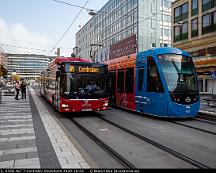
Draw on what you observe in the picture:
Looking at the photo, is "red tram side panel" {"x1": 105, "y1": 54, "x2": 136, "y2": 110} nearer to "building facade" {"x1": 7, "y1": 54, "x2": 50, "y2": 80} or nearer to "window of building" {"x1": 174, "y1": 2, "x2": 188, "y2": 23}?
"window of building" {"x1": 174, "y1": 2, "x2": 188, "y2": 23}

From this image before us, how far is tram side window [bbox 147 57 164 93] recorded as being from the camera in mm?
12539

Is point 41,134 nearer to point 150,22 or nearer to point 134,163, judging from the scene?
point 134,163

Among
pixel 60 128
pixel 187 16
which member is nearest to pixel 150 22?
pixel 187 16

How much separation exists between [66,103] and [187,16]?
115ft

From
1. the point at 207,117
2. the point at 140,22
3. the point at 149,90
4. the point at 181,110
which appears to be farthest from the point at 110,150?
the point at 140,22

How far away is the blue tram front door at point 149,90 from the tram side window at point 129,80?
722 millimetres

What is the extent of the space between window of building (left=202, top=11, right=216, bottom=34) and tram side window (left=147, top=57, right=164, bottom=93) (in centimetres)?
2750

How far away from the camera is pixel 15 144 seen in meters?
7.84

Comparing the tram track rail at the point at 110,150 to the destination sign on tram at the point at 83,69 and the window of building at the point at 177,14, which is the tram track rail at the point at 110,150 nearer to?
the destination sign on tram at the point at 83,69

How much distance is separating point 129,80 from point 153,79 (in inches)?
116

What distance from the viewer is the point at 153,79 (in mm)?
12953

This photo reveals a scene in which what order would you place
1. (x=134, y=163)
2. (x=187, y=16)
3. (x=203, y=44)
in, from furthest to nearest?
(x=187, y=16) → (x=203, y=44) → (x=134, y=163)

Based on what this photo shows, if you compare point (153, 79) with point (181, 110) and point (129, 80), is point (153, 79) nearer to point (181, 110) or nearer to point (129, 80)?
point (181, 110)

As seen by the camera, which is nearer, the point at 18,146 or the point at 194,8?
the point at 18,146
